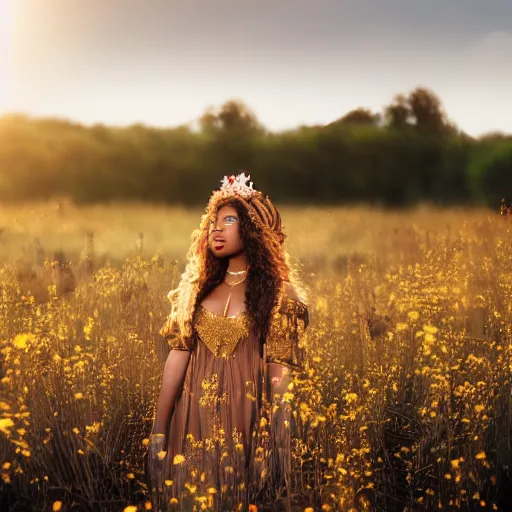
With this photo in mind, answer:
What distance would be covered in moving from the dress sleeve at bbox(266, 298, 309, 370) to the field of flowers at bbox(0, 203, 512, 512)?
4.7 inches

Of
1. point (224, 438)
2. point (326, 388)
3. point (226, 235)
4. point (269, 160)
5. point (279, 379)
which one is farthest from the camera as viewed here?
point (269, 160)

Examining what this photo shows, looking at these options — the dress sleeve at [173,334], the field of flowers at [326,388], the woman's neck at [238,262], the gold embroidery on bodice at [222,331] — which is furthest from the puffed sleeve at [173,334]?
the field of flowers at [326,388]

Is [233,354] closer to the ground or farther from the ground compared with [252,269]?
closer to the ground

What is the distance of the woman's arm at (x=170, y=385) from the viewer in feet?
10.9

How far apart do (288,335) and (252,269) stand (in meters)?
0.33

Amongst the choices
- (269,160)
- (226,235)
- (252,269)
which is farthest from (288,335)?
(269,160)

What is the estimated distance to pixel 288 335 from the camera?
323 centimetres

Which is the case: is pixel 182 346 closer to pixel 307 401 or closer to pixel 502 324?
pixel 307 401

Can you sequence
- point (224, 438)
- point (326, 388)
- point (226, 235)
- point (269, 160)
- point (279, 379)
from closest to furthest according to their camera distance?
point (224, 438) → point (279, 379) → point (226, 235) → point (326, 388) → point (269, 160)

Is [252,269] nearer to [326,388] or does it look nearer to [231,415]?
[231,415]

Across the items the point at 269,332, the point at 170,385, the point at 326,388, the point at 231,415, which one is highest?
the point at 269,332

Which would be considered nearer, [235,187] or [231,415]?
[231,415]

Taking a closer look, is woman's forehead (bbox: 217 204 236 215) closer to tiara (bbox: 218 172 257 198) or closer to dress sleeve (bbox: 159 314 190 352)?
tiara (bbox: 218 172 257 198)

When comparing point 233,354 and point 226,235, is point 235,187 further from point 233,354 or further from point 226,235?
point 233,354
